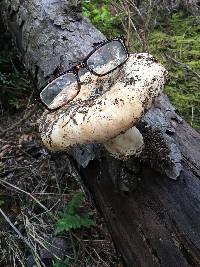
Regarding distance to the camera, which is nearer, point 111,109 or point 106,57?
point 111,109

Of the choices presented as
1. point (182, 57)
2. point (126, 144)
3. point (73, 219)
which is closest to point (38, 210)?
point (73, 219)

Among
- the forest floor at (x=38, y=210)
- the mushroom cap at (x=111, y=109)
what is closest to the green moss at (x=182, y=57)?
the forest floor at (x=38, y=210)

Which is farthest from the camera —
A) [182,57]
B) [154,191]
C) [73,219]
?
[182,57]

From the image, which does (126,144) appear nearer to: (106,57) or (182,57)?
(106,57)

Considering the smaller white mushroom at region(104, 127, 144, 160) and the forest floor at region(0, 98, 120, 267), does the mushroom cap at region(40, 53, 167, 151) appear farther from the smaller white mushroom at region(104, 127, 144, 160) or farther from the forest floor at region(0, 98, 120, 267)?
the forest floor at region(0, 98, 120, 267)

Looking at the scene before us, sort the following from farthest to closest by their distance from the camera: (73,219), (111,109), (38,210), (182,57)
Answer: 1. (182,57)
2. (38,210)
3. (73,219)
4. (111,109)

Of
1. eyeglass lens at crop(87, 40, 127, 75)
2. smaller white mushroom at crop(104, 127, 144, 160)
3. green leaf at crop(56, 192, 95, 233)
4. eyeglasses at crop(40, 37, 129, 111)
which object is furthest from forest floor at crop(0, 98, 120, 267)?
eyeglass lens at crop(87, 40, 127, 75)

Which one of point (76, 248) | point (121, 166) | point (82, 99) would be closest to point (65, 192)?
point (76, 248)
